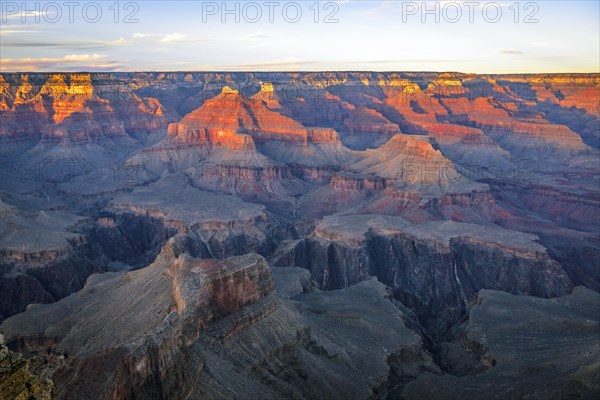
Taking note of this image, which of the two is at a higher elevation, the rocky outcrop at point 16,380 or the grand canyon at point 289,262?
the rocky outcrop at point 16,380

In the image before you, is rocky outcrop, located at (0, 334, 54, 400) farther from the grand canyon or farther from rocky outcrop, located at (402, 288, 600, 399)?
rocky outcrop, located at (402, 288, 600, 399)

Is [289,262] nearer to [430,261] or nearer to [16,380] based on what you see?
[430,261]

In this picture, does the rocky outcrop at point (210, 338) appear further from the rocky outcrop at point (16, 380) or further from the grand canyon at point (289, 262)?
the rocky outcrop at point (16, 380)

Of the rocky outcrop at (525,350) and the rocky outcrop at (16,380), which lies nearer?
the rocky outcrop at (16,380)

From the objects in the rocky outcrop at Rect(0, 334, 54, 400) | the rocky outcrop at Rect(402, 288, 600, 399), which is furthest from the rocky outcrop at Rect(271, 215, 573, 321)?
the rocky outcrop at Rect(0, 334, 54, 400)

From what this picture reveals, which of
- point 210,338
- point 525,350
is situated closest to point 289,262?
point 525,350

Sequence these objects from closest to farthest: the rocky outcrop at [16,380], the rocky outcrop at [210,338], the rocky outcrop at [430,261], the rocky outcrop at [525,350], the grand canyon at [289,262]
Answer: the rocky outcrop at [16,380] < the rocky outcrop at [210,338] < the grand canyon at [289,262] < the rocky outcrop at [525,350] < the rocky outcrop at [430,261]

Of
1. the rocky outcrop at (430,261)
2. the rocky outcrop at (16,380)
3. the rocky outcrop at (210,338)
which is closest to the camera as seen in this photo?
the rocky outcrop at (16,380)

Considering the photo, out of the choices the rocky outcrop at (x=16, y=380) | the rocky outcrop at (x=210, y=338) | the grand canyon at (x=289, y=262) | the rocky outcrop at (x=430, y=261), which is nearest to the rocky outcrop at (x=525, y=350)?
the grand canyon at (x=289, y=262)
